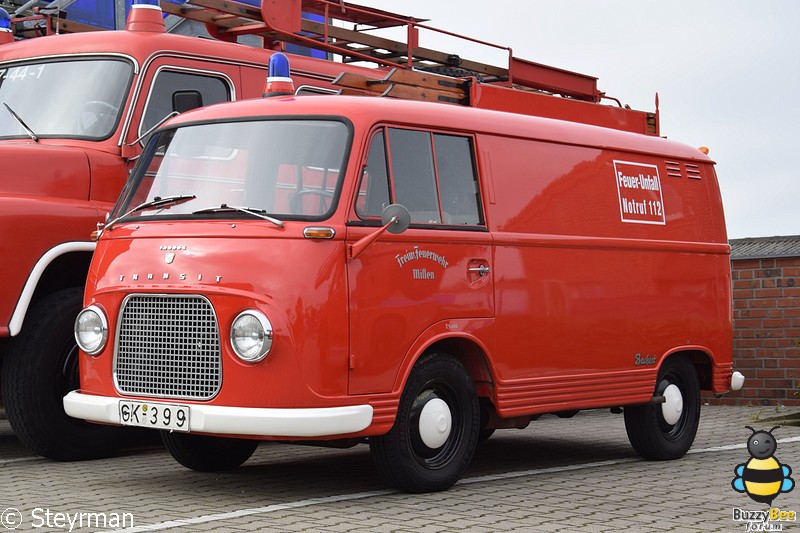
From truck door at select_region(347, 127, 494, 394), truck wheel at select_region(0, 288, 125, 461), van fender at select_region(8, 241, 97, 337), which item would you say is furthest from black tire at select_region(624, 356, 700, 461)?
van fender at select_region(8, 241, 97, 337)

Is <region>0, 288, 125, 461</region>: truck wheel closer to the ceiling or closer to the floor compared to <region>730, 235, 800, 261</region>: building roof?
closer to the floor

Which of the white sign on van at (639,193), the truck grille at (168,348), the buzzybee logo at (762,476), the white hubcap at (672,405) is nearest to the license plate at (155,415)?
the truck grille at (168,348)

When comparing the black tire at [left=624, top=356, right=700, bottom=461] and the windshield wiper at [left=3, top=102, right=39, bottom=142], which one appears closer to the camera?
the windshield wiper at [left=3, top=102, right=39, bottom=142]

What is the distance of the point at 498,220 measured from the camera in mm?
8688

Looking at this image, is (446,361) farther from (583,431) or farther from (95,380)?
(583,431)

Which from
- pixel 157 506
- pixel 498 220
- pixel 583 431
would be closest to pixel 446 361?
pixel 498 220

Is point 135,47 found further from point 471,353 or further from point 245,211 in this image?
point 471,353

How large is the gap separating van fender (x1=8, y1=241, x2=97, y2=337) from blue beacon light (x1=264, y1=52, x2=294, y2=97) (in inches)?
74.0

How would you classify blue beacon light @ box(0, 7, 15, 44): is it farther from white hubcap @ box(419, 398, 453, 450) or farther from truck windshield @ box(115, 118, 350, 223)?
white hubcap @ box(419, 398, 453, 450)

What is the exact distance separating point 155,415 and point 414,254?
183cm

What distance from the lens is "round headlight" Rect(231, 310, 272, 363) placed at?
7309 mm

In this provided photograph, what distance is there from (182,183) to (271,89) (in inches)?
40.5

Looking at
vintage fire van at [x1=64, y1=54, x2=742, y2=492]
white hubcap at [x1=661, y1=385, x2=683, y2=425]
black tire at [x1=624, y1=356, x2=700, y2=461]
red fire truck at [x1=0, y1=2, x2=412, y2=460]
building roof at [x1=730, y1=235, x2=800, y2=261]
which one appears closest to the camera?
vintage fire van at [x1=64, y1=54, x2=742, y2=492]

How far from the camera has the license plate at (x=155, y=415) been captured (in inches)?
294
